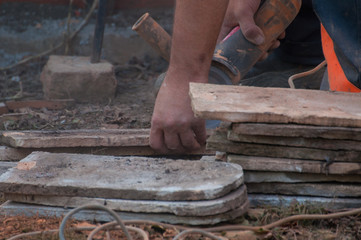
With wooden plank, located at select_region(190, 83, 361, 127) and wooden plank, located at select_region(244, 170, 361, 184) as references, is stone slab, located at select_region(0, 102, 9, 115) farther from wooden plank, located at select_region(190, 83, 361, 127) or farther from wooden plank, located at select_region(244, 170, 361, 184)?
wooden plank, located at select_region(244, 170, 361, 184)

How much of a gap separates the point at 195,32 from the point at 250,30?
85cm

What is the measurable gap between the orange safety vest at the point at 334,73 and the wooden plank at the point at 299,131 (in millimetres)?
841

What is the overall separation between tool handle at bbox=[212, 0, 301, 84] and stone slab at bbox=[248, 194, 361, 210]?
1.22 metres

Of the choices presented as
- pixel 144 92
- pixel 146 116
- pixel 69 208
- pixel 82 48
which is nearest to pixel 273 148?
pixel 69 208

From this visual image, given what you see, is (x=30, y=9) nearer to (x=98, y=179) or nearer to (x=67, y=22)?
(x=67, y=22)

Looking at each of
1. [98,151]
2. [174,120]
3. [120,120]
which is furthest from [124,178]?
[120,120]

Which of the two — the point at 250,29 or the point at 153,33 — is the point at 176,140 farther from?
the point at 153,33

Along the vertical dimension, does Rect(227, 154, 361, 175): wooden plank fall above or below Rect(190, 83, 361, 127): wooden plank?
below

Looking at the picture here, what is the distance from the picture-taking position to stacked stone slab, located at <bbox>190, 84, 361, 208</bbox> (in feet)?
6.06

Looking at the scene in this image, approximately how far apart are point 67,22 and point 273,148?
360cm

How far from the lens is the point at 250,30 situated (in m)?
2.92

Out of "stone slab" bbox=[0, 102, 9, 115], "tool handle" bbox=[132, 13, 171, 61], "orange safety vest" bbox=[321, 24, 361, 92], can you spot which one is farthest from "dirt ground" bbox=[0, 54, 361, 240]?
"orange safety vest" bbox=[321, 24, 361, 92]

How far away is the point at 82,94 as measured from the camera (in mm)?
4066

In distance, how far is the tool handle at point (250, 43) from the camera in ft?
9.75
